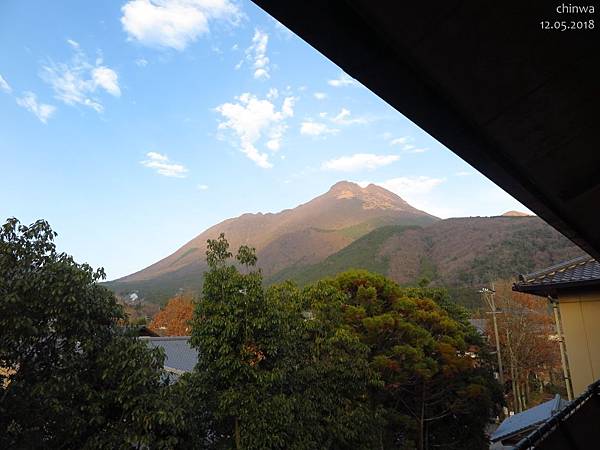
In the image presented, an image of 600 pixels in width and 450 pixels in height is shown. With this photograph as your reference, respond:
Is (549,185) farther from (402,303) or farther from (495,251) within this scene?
(495,251)

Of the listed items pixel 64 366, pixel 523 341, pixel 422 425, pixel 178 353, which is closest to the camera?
pixel 64 366

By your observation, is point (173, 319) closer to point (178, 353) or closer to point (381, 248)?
point (178, 353)

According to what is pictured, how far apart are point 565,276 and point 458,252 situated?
4326 centimetres

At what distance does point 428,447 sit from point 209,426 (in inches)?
359

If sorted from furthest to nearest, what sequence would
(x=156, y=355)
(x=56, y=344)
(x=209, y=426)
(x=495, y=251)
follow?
(x=495, y=251), (x=209, y=426), (x=156, y=355), (x=56, y=344)

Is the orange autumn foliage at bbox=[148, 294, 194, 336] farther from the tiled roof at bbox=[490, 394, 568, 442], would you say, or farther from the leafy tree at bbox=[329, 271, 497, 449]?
the tiled roof at bbox=[490, 394, 568, 442]

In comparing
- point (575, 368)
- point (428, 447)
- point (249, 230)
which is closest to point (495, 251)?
point (428, 447)

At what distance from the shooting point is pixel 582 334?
630cm

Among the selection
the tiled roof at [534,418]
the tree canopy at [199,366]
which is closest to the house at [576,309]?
the tiled roof at [534,418]

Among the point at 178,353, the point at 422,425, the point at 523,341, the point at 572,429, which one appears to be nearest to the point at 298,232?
the point at 523,341

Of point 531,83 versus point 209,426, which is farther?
point 209,426

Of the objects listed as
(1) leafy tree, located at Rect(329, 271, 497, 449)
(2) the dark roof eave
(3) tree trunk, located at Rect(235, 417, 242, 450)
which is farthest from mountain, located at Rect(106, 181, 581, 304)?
(2) the dark roof eave

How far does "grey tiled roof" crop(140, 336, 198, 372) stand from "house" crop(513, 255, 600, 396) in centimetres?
1033

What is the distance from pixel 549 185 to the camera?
261 cm
